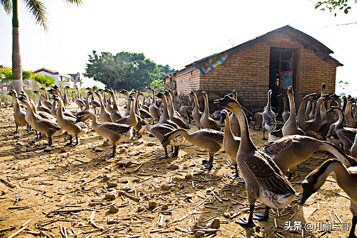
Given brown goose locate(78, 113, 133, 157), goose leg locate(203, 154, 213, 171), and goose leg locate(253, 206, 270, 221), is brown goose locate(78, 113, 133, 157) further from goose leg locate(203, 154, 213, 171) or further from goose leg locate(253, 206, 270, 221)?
goose leg locate(253, 206, 270, 221)

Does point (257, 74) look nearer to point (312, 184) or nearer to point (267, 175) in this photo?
point (267, 175)

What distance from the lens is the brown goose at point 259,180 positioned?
302 centimetres

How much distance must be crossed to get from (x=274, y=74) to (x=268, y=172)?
1773 cm

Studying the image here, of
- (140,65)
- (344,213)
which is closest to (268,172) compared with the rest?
(344,213)

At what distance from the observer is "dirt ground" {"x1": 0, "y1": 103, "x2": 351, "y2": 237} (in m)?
3.24

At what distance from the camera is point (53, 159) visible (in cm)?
639

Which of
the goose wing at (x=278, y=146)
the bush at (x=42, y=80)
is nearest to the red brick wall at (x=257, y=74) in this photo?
the goose wing at (x=278, y=146)

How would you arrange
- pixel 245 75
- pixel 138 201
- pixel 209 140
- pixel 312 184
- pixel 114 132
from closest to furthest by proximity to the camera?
pixel 312 184 → pixel 138 201 → pixel 209 140 → pixel 114 132 → pixel 245 75

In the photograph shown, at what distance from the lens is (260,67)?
544 inches

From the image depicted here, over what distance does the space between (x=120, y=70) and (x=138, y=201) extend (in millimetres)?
52085

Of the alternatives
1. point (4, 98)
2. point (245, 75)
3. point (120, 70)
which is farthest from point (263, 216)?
point (120, 70)

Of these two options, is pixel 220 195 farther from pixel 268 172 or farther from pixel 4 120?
pixel 4 120

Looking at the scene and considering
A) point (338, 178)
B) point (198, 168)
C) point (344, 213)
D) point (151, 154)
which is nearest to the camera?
point (338, 178)

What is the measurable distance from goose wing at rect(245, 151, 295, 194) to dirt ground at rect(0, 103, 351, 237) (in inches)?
28.0
